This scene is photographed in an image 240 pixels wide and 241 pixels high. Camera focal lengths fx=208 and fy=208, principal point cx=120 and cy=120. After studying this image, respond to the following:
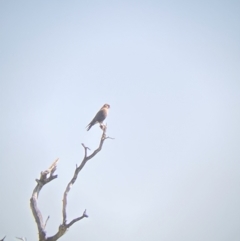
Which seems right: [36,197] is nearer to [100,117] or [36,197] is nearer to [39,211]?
[39,211]

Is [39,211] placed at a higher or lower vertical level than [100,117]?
lower

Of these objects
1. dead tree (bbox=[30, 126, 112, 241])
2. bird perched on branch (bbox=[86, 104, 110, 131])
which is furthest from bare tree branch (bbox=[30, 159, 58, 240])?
bird perched on branch (bbox=[86, 104, 110, 131])

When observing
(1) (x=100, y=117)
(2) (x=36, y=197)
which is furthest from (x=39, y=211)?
(1) (x=100, y=117)

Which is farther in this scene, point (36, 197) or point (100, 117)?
point (100, 117)

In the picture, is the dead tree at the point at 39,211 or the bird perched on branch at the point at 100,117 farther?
the bird perched on branch at the point at 100,117

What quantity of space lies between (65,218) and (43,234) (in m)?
0.52

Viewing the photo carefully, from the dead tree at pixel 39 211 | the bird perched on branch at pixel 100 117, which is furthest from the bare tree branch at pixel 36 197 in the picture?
the bird perched on branch at pixel 100 117

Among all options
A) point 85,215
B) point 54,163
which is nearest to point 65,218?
point 85,215

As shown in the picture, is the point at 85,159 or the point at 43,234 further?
the point at 85,159

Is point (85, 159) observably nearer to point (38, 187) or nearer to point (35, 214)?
point (38, 187)

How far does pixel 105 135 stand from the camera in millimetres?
5887

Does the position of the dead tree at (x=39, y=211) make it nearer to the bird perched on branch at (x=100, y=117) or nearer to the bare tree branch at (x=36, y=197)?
the bare tree branch at (x=36, y=197)

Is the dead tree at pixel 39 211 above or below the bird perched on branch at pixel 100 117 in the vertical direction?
below

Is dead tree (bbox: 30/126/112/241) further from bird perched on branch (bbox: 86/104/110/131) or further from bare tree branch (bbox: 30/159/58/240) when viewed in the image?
bird perched on branch (bbox: 86/104/110/131)
